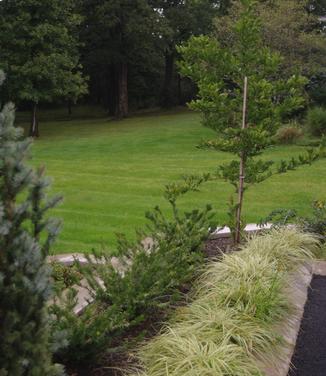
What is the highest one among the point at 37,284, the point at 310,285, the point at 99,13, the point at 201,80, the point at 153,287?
the point at 99,13

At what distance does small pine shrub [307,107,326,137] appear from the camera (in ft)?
55.3

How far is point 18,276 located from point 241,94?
15.3ft

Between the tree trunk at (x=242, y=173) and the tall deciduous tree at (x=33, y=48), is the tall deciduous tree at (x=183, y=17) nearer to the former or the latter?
the tall deciduous tree at (x=33, y=48)

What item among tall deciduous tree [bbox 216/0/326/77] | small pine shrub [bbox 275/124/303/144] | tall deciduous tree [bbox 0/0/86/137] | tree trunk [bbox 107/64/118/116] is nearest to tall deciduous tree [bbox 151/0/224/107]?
tree trunk [bbox 107/64/118/116]

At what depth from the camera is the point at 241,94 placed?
6215 mm

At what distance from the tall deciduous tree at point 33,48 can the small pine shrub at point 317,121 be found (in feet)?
38.4

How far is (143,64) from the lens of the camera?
116 feet

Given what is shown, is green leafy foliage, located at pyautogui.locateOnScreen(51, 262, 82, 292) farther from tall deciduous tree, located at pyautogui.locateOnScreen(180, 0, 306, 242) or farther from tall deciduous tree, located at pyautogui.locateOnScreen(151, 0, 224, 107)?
tall deciduous tree, located at pyautogui.locateOnScreen(151, 0, 224, 107)

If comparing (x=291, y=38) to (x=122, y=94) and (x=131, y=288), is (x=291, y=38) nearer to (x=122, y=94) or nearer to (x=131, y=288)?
(x=122, y=94)

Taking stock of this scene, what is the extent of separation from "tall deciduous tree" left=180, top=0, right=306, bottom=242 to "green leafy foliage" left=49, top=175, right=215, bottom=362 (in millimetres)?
935

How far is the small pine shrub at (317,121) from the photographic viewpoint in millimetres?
16844

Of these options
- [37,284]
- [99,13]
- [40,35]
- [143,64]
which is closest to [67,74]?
[40,35]

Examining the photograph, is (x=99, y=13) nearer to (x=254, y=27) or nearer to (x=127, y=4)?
(x=127, y=4)

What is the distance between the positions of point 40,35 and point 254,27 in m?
18.5
